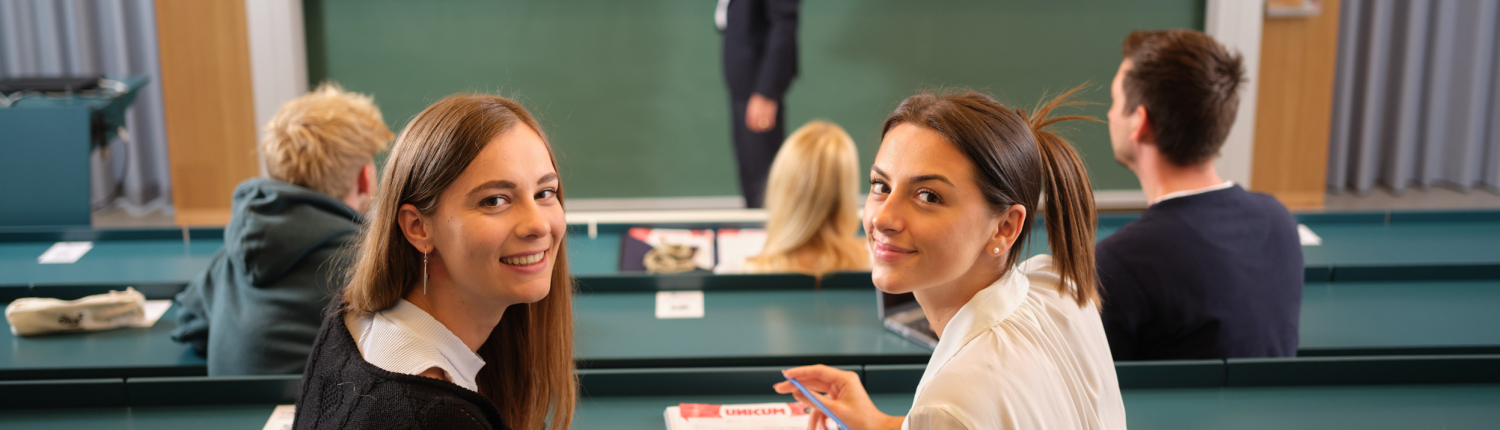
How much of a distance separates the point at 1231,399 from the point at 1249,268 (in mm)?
239

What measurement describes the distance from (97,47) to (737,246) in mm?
3942

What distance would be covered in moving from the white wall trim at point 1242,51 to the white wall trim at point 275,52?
424cm

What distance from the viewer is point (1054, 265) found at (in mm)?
1153

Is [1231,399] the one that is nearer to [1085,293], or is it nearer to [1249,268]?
[1249,268]

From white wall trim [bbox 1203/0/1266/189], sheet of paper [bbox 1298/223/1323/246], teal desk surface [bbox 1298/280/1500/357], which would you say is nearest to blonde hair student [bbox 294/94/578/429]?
teal desk surface [bbox 1298/280/1500/357]

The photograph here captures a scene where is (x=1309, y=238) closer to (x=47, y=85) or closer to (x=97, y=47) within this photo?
(x=47, y=85)

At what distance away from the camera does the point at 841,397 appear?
4.34 feet

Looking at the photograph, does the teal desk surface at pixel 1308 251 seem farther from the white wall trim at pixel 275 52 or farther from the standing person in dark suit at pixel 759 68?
the white wall trim at pixel 275 52

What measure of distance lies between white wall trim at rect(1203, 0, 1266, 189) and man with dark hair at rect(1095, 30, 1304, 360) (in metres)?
3.00

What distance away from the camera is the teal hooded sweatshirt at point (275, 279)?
71.6 inches

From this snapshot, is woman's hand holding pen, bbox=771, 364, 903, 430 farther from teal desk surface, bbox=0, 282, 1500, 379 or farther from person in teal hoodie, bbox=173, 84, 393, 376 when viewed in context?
person in teal hoodie, bbox=173, 84, 393, 376

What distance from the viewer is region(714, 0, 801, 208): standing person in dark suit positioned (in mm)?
3797

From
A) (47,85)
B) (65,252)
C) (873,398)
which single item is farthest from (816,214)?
(47,85)

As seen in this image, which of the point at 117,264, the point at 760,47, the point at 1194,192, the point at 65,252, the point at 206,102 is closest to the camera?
the point at 1194,192
